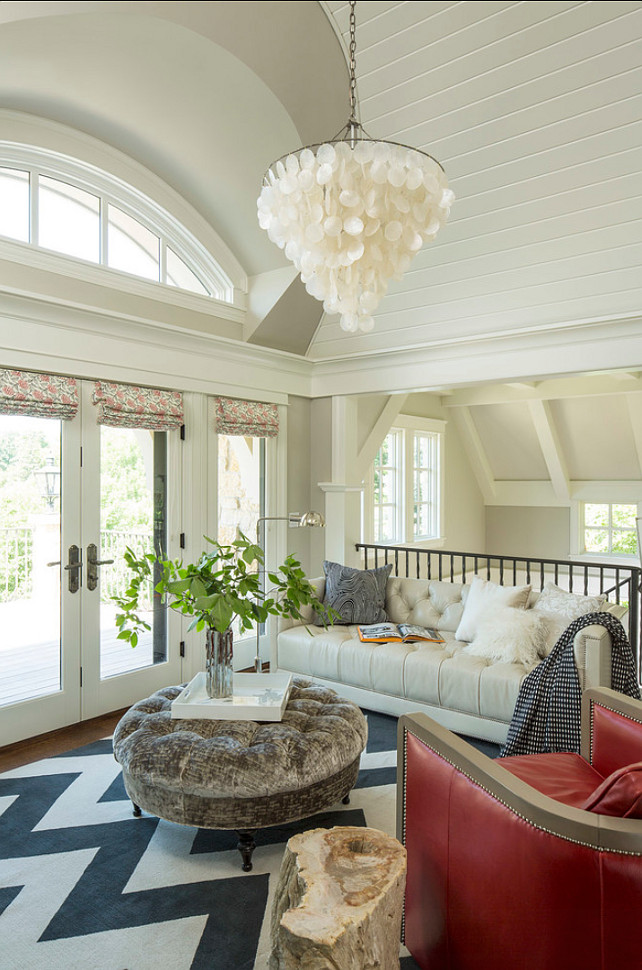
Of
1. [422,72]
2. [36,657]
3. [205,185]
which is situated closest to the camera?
[422,72]

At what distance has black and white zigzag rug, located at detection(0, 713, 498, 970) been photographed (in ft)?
6.24

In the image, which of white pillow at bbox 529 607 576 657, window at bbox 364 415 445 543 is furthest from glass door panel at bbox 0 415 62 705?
window at bbox 364 415 445 543

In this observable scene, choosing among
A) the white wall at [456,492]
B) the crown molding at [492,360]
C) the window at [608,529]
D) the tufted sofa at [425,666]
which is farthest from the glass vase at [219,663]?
the window at [608,529]

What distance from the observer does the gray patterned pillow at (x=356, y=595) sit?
4.27 m

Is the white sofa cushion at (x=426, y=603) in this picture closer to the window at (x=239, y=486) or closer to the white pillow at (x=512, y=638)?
the white pillow at (x=512, y=638)

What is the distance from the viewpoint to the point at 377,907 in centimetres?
145

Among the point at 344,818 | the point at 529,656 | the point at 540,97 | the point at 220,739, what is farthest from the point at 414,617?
the point at 540,97

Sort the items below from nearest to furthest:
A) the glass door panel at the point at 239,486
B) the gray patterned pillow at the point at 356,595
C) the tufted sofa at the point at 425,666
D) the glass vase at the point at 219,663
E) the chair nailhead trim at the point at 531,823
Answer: the chair nailhead trim at the point at 531,823, the glass vase at the point at 219,663, the tufted sofa at the point at 425,666, the gray patterned pillow at the point at 356,595, the glass door panel at the point at 239,486

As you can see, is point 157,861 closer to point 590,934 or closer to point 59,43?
point 590,934

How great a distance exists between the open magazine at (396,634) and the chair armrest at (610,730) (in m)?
1.69

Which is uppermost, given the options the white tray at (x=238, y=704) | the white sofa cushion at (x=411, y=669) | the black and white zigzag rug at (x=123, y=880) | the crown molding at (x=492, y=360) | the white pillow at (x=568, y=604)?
the crown molding at (x=492, y=360)

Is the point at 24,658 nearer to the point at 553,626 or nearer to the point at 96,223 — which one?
the point at 96,223

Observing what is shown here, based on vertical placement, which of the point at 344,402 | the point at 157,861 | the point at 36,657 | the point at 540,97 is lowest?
the point at 157,861

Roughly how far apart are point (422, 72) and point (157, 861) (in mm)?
3761
